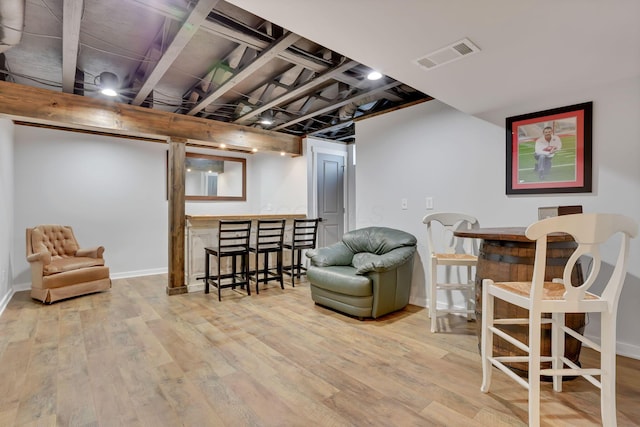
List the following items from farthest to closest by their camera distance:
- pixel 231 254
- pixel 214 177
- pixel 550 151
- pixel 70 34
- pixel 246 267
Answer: pixel 214 177 < pixel 246 267 < pixel 231 254 < pixel 550 151 < pixel 70 34

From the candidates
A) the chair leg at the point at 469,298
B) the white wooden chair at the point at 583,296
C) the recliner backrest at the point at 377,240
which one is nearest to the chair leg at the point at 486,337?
the white wooden chair at the point at 583,296

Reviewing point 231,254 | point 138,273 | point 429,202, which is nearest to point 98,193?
point 138,273

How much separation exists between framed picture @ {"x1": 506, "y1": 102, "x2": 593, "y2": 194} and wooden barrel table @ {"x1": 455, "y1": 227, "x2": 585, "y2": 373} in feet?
2.97

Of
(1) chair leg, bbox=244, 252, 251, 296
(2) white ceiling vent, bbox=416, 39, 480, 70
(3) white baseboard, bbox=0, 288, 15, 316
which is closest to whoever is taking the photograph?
(2) white ceiling vent, bbox=416, 39, 480, 70

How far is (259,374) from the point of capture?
2.05m

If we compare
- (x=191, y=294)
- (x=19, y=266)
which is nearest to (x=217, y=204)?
(x=191, y=294)

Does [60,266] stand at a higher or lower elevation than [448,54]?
lower

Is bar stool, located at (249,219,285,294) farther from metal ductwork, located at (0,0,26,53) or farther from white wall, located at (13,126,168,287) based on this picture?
metal ductwork, located at (0,0,26,53)

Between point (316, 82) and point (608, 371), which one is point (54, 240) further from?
point (608, 371)

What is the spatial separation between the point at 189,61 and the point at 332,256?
254 centimetres

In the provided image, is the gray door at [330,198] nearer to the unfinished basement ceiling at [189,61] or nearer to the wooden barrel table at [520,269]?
the unfinished basement ceiling at [189,61]

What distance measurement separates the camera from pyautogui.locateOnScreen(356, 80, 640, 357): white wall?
90.4 inches

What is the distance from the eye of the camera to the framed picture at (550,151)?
8.04 feet

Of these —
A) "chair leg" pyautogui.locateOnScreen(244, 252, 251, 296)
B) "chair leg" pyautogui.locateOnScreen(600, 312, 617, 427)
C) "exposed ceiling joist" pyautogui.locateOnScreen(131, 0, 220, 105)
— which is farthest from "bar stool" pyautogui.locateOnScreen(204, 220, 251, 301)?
"chair leg" pyautogui.locateOnScreen(600, 312, 617, 427)
